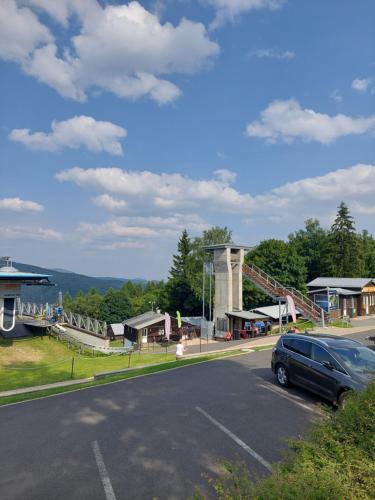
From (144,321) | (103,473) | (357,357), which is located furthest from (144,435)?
(144,321)

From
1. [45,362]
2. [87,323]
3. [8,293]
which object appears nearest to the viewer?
[45,362]

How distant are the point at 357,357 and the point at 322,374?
44.1 inches

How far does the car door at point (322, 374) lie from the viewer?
9.78 metres

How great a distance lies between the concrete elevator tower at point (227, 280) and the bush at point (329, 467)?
98.0 feet

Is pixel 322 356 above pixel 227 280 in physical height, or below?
below

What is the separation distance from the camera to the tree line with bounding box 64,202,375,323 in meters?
55.6

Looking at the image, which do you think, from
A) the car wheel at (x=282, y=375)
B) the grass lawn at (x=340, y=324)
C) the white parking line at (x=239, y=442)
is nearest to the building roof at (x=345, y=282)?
the grass lawn at (x=340, y=324)

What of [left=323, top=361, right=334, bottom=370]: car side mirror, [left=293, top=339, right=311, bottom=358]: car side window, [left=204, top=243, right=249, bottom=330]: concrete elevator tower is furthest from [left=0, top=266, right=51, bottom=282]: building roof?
[left=323, top=361, right=334, bottom=370]: car side mirror

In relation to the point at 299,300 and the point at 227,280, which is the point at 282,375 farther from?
the point at 227,280

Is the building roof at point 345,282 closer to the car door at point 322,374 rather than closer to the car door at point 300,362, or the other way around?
the car door at point 300,362

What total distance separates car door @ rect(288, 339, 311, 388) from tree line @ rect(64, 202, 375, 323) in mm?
41964

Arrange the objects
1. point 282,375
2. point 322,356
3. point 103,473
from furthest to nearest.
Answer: point 282,375, point 322,356, point 103,473

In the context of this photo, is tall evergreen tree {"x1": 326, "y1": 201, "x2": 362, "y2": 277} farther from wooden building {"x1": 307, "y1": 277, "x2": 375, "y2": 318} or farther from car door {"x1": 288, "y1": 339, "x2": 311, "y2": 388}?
car door {"x1": 288, "y1": 339, "x2": 311, "y2": 388}

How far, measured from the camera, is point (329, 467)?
4164 mm
